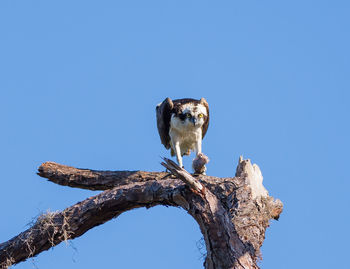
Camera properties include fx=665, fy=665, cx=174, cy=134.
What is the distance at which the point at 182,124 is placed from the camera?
12.0m

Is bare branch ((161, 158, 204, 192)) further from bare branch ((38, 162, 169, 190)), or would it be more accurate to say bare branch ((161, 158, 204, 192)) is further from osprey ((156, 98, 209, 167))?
osprey ((156, 98, 209, 167))

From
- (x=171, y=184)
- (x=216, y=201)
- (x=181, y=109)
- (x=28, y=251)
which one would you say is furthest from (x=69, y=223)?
(x=181, y=109)

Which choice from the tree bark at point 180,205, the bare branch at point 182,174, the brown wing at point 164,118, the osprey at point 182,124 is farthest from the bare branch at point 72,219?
the brown wing at point 164,118

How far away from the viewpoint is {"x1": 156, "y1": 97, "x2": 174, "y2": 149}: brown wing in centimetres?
1240

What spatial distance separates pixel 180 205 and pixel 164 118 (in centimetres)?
517

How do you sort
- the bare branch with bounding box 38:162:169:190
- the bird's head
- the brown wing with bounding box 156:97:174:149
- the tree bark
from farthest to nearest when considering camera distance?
1. the brown wing with bounding box 156:97:174:149
2. the bird's head
3. the bare branch with bounding box 38:162:169:190
4. the tree bark

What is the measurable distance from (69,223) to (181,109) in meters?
4.89

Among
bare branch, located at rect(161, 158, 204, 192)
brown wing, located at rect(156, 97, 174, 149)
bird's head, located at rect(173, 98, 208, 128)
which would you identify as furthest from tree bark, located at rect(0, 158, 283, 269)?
brown wing, located at rect(156, 97, 174, 149)

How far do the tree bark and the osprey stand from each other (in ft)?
8.76

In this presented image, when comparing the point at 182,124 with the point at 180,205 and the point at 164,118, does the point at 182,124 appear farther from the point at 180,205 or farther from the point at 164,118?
the point at 180,205

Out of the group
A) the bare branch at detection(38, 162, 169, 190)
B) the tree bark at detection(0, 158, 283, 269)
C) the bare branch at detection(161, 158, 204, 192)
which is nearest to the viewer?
the bare branch at detection(161, 158, 204, 192)

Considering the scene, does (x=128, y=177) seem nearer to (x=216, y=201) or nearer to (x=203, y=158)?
(x=203, y=158)

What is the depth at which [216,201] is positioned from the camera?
703 cm

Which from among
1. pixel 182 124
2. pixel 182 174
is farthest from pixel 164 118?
pixel 182 174
